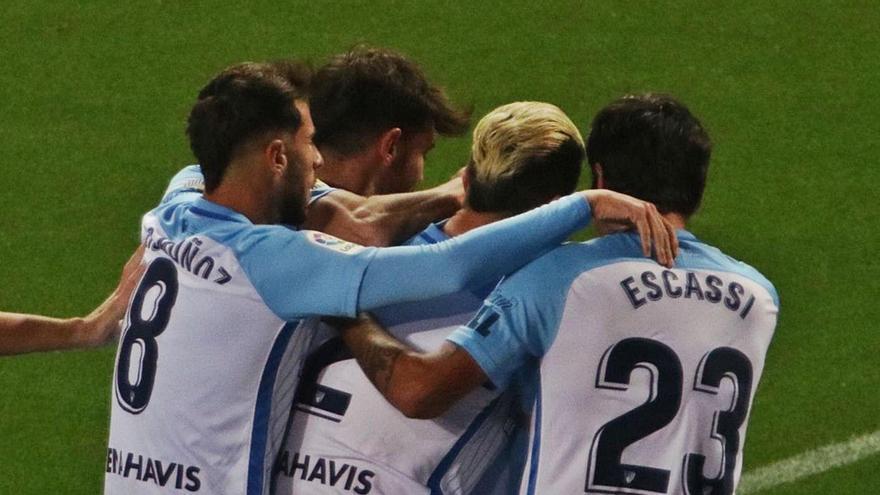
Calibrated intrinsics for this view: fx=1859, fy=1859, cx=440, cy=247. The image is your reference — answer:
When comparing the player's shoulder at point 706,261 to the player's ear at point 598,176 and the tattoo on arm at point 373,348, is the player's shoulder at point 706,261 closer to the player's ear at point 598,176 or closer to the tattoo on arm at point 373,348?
the player's ear at point 598,176

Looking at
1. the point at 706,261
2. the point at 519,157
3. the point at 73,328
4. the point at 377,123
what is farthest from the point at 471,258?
the point at 73,328

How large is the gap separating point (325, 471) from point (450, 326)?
443mm

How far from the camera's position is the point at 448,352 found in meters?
4.00

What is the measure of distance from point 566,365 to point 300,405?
70cm

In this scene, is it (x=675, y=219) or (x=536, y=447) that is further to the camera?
(x=675, y=219)

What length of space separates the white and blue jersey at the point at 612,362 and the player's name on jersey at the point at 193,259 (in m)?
0.58

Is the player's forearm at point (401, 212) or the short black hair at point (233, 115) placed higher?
the short black hair at point (233, 115)

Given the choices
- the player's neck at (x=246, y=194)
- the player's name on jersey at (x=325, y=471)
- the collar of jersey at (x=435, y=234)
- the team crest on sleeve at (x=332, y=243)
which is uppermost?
the player's neck at (x=246, y=194)

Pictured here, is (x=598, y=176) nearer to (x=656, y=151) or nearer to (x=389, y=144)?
(x=656, y=151)

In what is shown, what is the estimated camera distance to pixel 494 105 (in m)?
9.32

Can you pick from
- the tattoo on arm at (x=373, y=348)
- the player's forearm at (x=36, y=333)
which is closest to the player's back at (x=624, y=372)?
the tattoo on arm at (x=373, y=348)

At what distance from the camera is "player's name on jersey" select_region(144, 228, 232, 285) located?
418 cm

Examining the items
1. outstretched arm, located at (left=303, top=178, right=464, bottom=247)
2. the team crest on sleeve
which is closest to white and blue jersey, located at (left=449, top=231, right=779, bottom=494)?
the team crest on sleeve

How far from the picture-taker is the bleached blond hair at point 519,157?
4.18 metres
